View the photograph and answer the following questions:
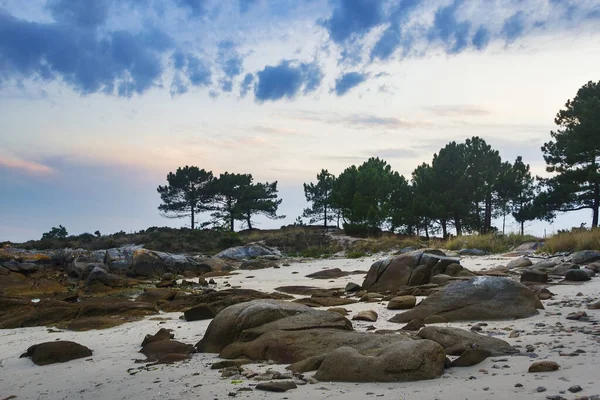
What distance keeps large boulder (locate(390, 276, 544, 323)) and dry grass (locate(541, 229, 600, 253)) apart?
897 centimetres

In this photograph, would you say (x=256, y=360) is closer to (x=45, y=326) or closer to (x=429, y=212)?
(x=45, y=326)

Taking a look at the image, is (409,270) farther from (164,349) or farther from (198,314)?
(164,349)

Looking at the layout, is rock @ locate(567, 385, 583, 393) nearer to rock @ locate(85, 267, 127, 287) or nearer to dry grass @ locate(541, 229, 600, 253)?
dry grass @ locate(541, 229, 600, 253)

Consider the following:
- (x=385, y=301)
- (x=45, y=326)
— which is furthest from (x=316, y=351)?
(x=45, y=326)

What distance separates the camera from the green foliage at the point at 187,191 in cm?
5106

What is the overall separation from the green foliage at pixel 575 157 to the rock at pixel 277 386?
1321 inches

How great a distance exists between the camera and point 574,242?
16.1m

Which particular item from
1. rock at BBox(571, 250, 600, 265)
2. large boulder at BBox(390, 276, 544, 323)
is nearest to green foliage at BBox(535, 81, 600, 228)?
rock at BBox(571, 250, 600, 265)

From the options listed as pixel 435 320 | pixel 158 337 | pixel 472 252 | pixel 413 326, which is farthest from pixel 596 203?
pixel 158 337

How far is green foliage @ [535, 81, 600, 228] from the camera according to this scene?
32969 millimetres

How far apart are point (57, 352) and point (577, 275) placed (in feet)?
30.5

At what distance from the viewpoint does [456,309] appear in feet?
25.1

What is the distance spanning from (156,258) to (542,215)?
1072 inches

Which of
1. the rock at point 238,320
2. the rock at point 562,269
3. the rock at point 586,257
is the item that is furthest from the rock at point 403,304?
the rock at point 586,257
